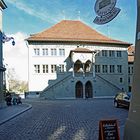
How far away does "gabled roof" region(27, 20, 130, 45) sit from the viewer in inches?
2606

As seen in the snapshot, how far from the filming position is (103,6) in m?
6.82

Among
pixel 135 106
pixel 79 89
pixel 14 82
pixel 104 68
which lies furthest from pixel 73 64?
pixel 135 106

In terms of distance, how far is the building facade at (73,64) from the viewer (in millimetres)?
63594

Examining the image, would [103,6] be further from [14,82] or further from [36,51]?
[14,82]

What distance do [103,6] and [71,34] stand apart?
206 feet

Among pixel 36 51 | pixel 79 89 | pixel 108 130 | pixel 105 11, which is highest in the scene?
pixel 36 51

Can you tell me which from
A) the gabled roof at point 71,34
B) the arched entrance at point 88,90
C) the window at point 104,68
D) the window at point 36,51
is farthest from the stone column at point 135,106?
the window at point 104,68

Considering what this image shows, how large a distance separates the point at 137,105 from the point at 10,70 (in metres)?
97.2

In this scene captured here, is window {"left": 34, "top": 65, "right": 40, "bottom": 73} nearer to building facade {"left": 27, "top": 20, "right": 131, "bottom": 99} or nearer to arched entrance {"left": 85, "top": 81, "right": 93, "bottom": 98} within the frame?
building facade {"left": 27, "top": 20, "right": 131, "bottom": 99}

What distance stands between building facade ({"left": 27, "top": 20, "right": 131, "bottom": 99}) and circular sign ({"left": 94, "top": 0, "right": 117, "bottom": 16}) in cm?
5454

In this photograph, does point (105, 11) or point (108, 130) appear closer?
point (105, 11)

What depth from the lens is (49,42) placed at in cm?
6550

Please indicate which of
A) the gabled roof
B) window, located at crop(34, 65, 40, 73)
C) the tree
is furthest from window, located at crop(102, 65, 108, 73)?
the tree

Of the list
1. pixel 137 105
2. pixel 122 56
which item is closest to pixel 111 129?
pixel 137 105
